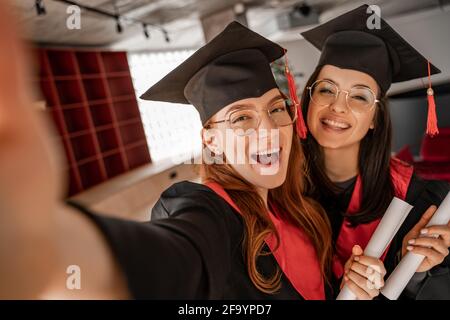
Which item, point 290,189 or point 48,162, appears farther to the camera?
point 290,189

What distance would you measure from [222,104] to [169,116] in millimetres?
76

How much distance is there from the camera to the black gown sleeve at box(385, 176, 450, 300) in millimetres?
609

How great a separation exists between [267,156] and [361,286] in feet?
0.73

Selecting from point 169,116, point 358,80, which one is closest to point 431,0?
point 358,80

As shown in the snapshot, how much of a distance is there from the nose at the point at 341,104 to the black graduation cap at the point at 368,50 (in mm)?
59

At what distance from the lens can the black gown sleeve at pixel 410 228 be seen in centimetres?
61

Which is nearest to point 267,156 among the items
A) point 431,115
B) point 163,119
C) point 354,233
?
point 163,119

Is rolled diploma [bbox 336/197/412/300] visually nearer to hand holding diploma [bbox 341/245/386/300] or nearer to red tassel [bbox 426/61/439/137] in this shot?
hand holding diploma [bbox 341/245/386/300]

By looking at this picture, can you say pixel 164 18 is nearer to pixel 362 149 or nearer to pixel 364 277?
pixel 362 149

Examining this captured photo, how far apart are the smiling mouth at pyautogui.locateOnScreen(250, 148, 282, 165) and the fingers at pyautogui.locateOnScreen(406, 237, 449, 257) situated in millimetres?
255

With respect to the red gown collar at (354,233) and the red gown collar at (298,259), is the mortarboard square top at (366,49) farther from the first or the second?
the red gown collar at (298,259)

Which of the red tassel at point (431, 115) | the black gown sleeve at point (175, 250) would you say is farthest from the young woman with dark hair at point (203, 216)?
the red tassel at point (431, 115)

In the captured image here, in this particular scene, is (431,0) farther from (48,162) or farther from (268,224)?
(48,162)

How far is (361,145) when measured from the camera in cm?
70
